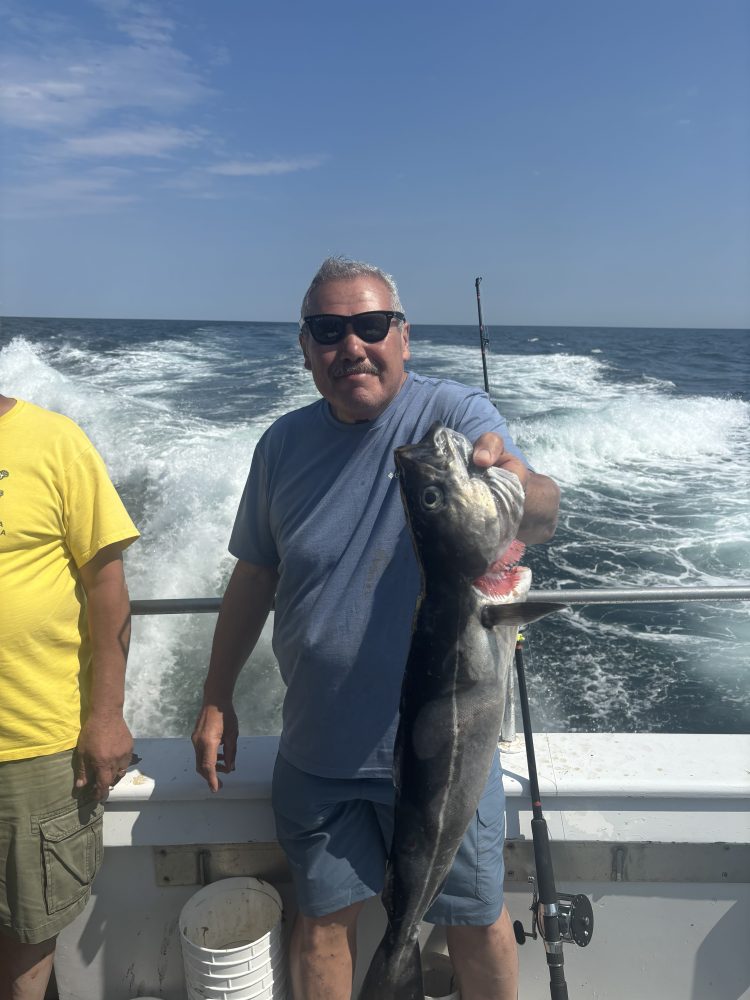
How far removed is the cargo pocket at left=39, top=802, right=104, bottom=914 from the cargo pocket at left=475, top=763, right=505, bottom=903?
3.53ft

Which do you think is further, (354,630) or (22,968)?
(22,968)

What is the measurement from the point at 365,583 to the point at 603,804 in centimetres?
113

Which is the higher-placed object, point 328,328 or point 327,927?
point 328,328

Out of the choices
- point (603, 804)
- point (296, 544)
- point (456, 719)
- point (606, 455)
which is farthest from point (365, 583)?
point (606, 455)

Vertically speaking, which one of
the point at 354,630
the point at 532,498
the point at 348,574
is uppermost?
the point at 532,498

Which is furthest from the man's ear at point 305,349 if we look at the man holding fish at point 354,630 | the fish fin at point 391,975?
the fish fin at point 391,975

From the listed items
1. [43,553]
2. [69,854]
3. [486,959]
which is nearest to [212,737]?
[69,854]

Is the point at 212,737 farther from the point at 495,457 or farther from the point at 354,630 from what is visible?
the point at 495,457

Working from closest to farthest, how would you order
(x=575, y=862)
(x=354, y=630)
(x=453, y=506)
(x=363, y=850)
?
(x=453, y=506) → (x=354, y=630) → (x=363, y=850) → (x=575, y=862)

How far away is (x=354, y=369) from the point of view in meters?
1.96

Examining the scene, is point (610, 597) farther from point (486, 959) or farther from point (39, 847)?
point (39, 847)

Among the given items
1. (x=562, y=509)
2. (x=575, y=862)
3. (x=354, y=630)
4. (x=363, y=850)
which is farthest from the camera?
(x=562, y=509)

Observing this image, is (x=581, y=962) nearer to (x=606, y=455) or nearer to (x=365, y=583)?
(x=365, y=583)

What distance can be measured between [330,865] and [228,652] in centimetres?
64
